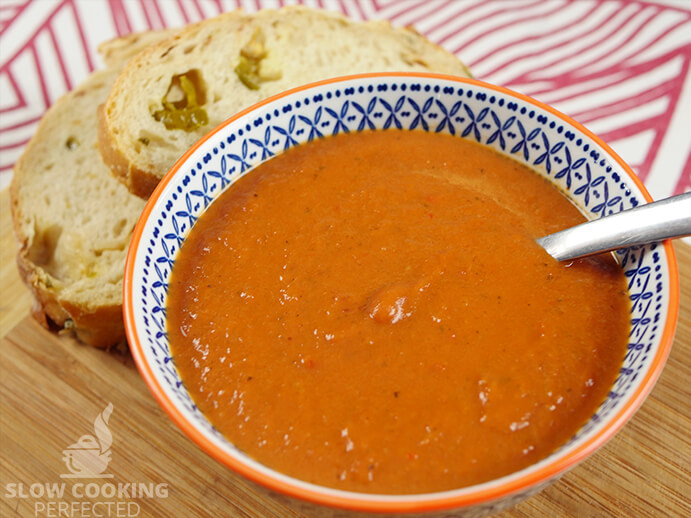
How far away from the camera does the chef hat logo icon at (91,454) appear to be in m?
2.10

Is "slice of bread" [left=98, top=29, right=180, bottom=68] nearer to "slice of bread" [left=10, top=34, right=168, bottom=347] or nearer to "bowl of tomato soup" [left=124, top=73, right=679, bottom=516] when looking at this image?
"slice of bread" [left=10, top=34, right=168, bottom=347]

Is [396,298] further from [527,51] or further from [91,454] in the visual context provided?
[527,51]

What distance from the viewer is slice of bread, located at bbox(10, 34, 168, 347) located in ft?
7.82

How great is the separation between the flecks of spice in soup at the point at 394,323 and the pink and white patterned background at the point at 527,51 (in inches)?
49.3

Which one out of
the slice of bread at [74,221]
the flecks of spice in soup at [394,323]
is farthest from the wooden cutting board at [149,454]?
the flecks of spice in soup at [394,323]

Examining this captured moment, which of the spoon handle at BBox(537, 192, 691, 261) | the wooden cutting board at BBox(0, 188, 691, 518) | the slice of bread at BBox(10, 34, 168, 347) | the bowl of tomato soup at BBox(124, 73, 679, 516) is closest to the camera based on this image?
the bowl of tomato soup at BBox(124, 73, 679, 516)

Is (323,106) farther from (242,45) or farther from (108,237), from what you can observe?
(108,237)

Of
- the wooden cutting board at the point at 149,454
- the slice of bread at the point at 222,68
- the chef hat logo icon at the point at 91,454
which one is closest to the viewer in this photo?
the wooden cutting board at the point at 149,454

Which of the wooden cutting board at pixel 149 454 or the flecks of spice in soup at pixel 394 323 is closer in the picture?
the flecks of spice in soup at pixel 394 323

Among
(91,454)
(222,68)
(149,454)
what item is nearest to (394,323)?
(149,454)

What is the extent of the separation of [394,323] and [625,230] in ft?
2.13

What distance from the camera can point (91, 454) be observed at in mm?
2148

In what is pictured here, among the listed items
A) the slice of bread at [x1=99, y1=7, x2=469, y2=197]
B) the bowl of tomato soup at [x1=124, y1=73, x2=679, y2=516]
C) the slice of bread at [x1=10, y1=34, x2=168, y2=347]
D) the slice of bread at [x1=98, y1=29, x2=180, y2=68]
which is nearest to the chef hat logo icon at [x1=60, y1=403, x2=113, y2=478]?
the slice of bread at [x1=10, y1=34, x2=168, y2=347]

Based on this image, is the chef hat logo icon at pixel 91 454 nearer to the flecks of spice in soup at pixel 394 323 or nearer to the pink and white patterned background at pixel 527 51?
the flecks of spice in soup at pixel 394 323
